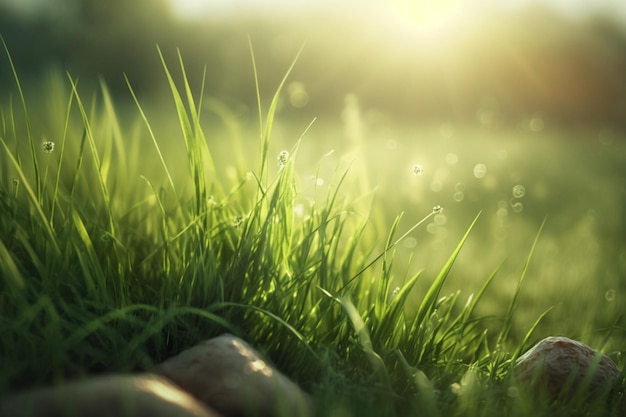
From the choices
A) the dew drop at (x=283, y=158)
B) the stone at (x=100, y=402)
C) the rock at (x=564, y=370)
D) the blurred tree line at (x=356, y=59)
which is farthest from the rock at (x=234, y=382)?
the blurred tree line at (x=356, y=59)

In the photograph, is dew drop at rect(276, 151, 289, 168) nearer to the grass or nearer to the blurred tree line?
the grass

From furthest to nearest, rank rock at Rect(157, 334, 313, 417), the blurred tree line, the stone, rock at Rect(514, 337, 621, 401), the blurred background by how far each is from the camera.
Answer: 1. the blurred tree line
2. the blurred background
3. rock at Rect(514, 337, 621, 401)
4. rock at Rect(157, 334, 313, 417)
5. the stone

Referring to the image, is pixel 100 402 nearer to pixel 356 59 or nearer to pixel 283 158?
pixel 283 158

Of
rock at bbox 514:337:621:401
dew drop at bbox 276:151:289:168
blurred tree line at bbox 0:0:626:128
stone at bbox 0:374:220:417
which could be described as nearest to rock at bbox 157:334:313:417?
stone at bbox 0:374:220:417

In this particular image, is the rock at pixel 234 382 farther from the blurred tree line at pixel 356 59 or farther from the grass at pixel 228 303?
the blurred tree line at pixel 356 59

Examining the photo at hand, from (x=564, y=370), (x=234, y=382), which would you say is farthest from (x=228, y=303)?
(x=564, y=370)

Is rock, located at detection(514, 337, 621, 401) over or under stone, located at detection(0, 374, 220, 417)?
under
